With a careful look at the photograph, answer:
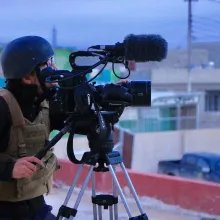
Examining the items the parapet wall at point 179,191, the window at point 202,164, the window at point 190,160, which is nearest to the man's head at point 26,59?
the parapet wall at point 179,191

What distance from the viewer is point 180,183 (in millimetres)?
5293

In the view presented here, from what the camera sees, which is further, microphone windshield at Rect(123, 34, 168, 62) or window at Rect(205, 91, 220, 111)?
window at Rect(205, 91, 220, 111)

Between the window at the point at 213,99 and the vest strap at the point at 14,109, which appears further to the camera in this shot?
the window at the point at 213,99

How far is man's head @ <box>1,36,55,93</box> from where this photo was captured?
2541mm

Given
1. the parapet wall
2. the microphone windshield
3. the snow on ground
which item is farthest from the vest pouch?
the parapet wall

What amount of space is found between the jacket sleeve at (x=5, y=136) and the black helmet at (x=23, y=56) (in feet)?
0.62

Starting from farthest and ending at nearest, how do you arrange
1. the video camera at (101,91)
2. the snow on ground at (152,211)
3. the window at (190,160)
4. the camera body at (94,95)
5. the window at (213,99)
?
the window at (213,99)
the window at (190,160)
the snow on ground at (152,211)
the camera body at (94,95)
the video camera at (101,91)

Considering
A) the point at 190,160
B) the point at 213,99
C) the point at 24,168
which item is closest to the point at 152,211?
the point at 24,168

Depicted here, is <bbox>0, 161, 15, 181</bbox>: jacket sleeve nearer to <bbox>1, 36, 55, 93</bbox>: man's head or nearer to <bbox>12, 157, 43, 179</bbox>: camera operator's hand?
<bbox>12, 157, 43, 179</bbox>: camera operator's hand

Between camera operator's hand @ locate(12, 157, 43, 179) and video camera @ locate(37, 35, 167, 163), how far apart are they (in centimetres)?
36

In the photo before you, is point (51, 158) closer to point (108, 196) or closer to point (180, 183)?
point (108, 196)

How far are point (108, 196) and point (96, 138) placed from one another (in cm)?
44

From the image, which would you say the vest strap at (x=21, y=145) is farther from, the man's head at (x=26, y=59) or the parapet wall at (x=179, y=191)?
the parapet wall at (x=179, y=191)

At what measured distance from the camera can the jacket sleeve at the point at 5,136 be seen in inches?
92.2
